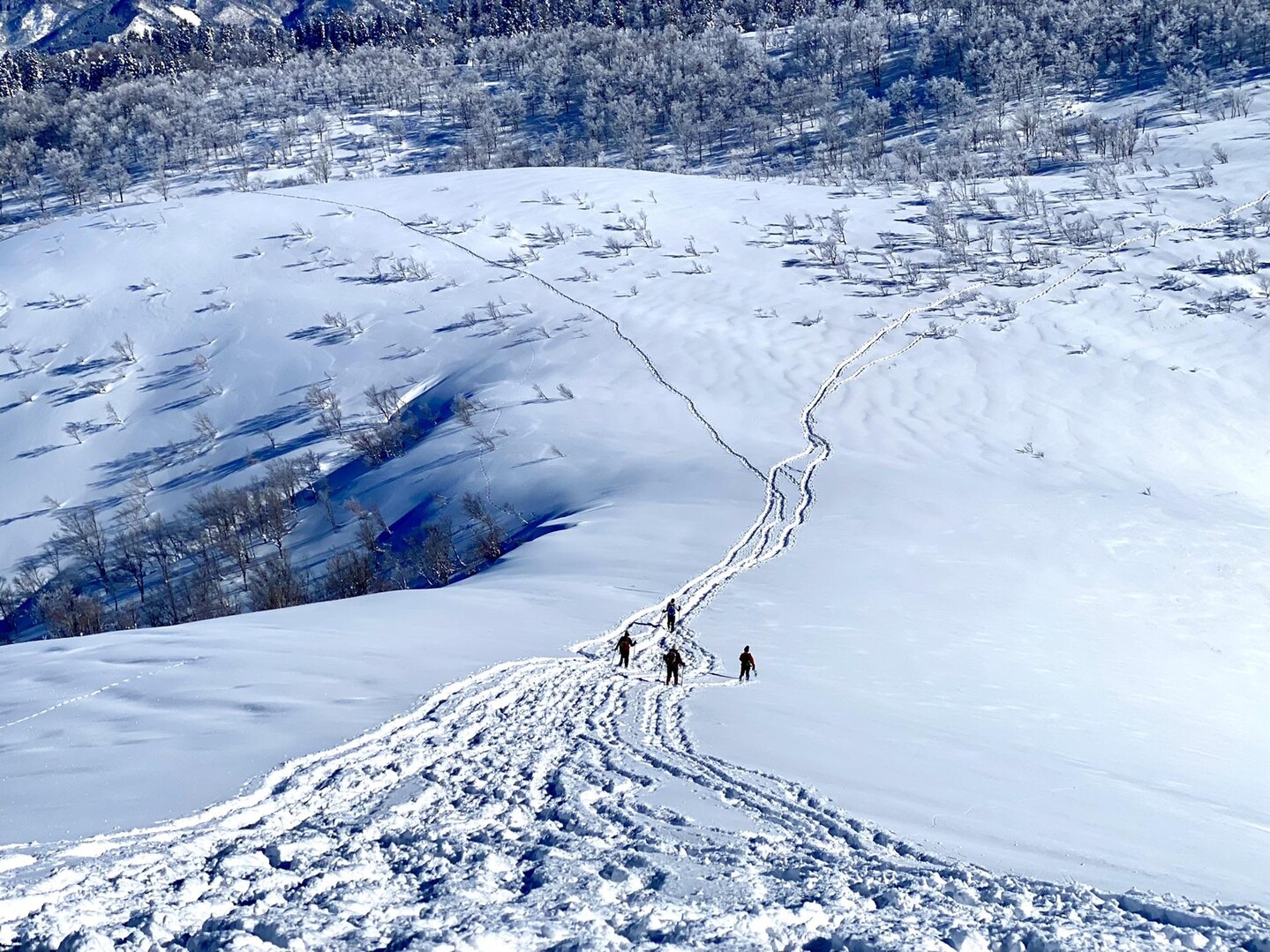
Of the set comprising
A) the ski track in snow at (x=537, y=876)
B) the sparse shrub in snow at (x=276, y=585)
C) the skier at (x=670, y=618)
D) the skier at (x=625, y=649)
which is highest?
the ski track in snow at (x=537, y=876)

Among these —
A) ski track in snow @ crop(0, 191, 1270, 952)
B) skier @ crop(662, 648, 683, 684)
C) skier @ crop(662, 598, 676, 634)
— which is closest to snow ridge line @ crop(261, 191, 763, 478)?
skier @ crop(662, 598, 676, 634)

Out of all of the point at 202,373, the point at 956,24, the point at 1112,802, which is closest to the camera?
the point at 1112,802

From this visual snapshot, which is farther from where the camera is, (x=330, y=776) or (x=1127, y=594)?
(x=1127, y=594)

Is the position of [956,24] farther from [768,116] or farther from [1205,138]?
[1205,138]

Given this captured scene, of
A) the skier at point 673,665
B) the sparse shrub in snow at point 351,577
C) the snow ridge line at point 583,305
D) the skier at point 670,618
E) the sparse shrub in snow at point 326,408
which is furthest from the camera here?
the sparse shrub in snow at point 326,408

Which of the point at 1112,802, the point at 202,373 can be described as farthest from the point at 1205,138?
the point at 1112,802

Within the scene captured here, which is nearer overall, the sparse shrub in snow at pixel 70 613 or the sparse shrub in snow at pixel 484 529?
the sparse shrub in snow at pixel 484 529

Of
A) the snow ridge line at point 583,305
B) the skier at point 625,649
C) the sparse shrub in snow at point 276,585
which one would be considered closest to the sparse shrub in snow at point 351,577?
the sparse shrub in snow at point 276,585

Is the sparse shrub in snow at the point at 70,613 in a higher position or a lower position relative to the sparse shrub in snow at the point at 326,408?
lower

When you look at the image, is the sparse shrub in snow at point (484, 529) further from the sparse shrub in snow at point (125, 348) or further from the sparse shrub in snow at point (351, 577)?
the sparse shrub in snow at point (125, 348)
